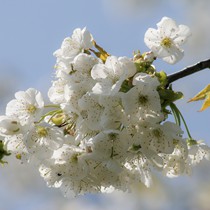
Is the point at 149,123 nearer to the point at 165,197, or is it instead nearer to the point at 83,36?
the point at 83,36

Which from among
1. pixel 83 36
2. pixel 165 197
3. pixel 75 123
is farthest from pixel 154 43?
pixel 165 197

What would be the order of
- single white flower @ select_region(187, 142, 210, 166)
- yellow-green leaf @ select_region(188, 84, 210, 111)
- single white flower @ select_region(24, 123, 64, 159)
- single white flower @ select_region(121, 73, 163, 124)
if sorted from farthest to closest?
single white flower @ select_region(187, 142, 210, 166) → yellow-green leaf @ select_region(188, 84, 210, 111) → single white flower @ select_region(24, 123, 64, 159) → single white flower @ select_region(121, 73, 163, 124)

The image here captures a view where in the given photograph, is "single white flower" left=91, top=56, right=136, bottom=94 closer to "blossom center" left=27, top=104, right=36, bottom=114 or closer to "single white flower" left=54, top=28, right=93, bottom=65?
"single white flower" left=54, top=28, right=93, bottom=65

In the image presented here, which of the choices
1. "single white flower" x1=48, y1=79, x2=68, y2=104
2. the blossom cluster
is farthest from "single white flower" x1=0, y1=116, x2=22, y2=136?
"single white flower" x1=48, y1=79, x2=68, y2=104

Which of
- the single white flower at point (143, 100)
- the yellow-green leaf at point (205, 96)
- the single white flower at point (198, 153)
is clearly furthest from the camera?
the single white flower at point (198, 153)

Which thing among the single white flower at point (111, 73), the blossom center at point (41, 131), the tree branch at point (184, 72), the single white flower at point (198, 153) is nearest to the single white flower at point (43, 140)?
the blossom center at point (41, 131)

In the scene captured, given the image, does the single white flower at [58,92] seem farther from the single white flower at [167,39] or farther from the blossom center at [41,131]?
the single white flower at [167,39]

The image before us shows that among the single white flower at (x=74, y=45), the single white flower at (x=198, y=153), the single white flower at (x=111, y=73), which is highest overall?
the single white flower at (x=74, y=45)

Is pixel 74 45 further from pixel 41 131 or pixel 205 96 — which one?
pixel 205 96
